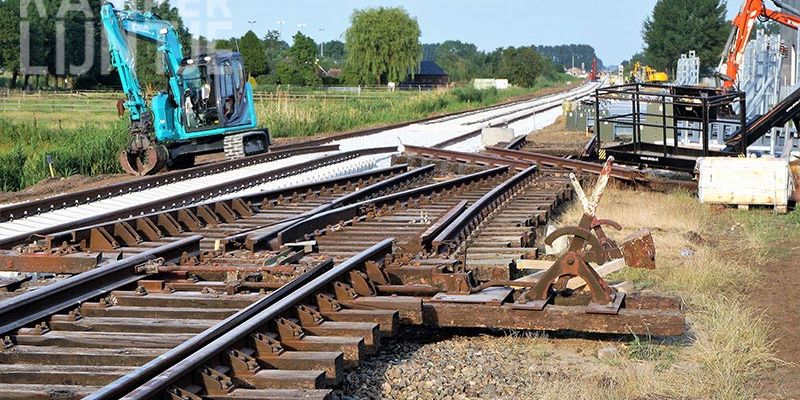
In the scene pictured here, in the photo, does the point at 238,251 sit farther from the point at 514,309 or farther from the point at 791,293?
the point at 791,293

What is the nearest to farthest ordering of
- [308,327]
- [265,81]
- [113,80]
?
[308,327]
[113,80]
[265,81]

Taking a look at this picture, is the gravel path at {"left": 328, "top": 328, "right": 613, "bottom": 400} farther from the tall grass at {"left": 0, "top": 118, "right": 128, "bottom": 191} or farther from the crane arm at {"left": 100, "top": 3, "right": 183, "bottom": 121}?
the crane arm at {"left": 100, "top": 3, "right": 183, "bottom": 121}

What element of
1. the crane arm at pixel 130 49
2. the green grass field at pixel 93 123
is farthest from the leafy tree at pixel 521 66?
the crane arm at pixel 130 49

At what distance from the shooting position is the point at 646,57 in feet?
335

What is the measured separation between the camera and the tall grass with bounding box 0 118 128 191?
21.0 meters

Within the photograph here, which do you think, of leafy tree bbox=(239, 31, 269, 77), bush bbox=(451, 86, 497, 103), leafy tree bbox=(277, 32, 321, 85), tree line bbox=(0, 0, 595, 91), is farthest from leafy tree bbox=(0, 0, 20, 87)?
bush bbox=(451, 86, 497, 103)

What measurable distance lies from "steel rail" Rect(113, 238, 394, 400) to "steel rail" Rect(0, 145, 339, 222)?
6513mm

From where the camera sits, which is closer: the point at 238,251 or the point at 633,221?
the point at 238,251

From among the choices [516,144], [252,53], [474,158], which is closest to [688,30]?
[252,53]

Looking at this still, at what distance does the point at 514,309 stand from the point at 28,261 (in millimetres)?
4366

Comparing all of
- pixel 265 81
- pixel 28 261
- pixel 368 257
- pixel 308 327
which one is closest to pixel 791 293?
pixel 368 257

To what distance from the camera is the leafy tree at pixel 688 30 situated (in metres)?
91.9

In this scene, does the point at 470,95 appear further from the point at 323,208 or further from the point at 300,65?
the point at 323,208

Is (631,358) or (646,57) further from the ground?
(646,57)
